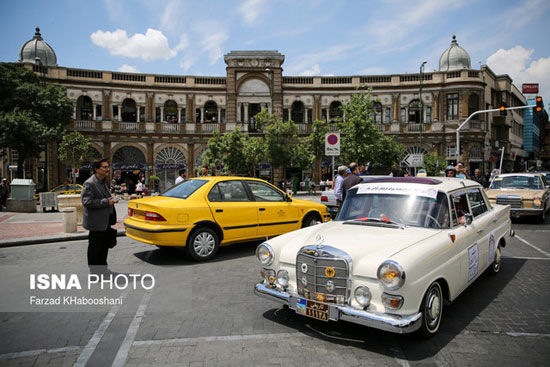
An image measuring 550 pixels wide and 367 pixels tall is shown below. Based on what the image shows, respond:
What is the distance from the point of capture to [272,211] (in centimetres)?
809

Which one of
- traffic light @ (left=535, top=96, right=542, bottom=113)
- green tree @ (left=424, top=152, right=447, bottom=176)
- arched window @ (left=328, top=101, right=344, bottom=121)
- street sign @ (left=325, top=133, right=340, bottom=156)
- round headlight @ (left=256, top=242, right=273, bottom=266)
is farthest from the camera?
arched window @ (left=328, top=101, right=344, bottom=121)

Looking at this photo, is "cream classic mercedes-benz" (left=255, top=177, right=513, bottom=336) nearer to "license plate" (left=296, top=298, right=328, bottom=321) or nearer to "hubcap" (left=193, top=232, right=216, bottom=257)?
"license plate" (left=296, top=298, right=328, bottom=321)

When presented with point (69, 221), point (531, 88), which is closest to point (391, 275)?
point (69, 221)

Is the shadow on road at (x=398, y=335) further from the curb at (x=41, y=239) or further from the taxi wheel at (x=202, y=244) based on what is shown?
the curb at (x=41, y=239)

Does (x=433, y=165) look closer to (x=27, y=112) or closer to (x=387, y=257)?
(x=27, y=112)

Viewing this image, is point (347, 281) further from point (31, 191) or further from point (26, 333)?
point (31, 191)

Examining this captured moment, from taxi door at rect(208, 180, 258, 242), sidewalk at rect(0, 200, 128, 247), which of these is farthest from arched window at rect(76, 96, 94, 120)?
taxi door at rect(208, 180, 258, 242)

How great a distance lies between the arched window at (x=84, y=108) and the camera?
117ft

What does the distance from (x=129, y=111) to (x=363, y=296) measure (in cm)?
3737

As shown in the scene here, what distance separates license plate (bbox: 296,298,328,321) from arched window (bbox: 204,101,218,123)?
35289 millimetres

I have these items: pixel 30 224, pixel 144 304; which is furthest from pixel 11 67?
pixel 144 304

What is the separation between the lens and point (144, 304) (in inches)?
195

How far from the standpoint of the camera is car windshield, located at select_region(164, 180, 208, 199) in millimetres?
7426

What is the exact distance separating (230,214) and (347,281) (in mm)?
4125
